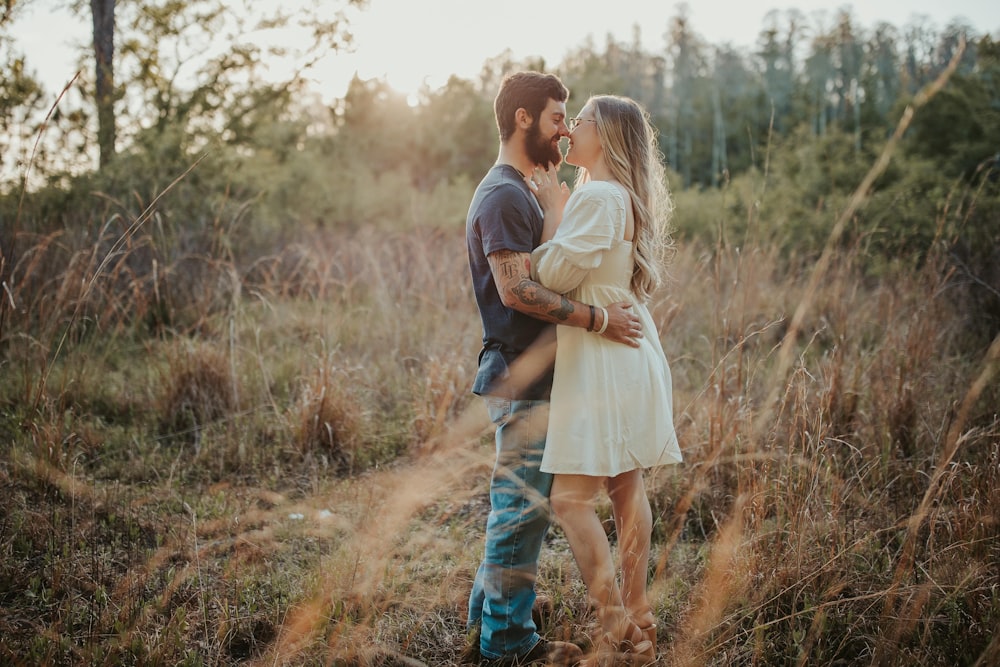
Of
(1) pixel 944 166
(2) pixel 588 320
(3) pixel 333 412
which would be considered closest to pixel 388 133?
(1) pixel 944 166

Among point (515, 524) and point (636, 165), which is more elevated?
point (636, 165)

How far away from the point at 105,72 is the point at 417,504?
7.66 metres

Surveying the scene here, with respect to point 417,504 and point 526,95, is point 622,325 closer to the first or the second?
point 526,95

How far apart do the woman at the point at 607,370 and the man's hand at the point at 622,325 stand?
3 cm

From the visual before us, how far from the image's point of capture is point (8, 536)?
9.07 feet

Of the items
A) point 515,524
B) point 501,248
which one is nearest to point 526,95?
point 501,248

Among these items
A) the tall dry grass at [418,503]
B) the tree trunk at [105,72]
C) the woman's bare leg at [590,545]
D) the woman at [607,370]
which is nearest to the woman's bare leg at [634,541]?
the woman at [607,370]

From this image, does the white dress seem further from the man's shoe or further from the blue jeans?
the man's shoe

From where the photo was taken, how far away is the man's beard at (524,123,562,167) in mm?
2277

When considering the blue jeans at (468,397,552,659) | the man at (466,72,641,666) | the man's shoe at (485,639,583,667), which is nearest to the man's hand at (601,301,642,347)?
the man at (466,72,641,666)

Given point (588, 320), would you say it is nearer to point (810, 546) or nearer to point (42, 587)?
point (810, 546)

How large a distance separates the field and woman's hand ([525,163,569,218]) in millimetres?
886

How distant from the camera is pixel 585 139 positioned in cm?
229

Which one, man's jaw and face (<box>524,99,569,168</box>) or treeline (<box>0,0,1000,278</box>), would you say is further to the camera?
treeline (<box>0,0,1000,278</box>)
